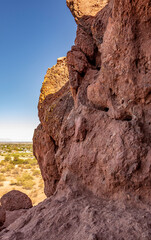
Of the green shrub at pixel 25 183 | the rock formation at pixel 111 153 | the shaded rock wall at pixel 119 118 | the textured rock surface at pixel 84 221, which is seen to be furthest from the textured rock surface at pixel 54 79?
the green shrub at pixel 25 183

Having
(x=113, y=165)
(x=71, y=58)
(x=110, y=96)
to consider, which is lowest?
(x=113, y=165)

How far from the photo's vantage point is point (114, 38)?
3686 mm

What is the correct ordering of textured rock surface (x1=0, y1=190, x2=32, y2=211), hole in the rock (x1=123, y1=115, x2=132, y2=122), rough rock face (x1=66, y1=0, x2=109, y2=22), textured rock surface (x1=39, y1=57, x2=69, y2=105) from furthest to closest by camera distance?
textured rock surface (x1=39, y1=57, x2=69, y2=105), textured rock surface (x1=0, y1=190, x2=32, y2=211), rough rock face (x1=66, y1=0, x2=109, y2=22), hole in the rock (x1=123, y1=115, x2=132, y2=122)

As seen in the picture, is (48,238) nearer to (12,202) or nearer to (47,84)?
(12,202)

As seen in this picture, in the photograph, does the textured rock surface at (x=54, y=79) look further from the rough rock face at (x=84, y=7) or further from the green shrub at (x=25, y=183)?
the green shrub at (x=25, y=183)

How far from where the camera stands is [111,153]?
3.29 m

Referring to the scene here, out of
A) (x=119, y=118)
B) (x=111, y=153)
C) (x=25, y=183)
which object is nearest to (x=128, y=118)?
(x=119, y=118)

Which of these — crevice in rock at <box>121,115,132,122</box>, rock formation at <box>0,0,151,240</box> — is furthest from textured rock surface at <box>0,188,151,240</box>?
crevice in rock at <box>121,115,132,122</box>

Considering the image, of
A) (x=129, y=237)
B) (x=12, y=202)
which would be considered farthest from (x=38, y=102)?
(x=129, y=237)

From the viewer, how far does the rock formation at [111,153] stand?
8.43ft

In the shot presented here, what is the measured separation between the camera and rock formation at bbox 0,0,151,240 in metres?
2.57

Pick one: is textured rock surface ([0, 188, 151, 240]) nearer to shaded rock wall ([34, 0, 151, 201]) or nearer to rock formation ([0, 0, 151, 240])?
rock formation ([0, 0, 151, 240])

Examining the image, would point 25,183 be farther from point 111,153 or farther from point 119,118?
point 119,118

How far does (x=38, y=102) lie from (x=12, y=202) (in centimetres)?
430
